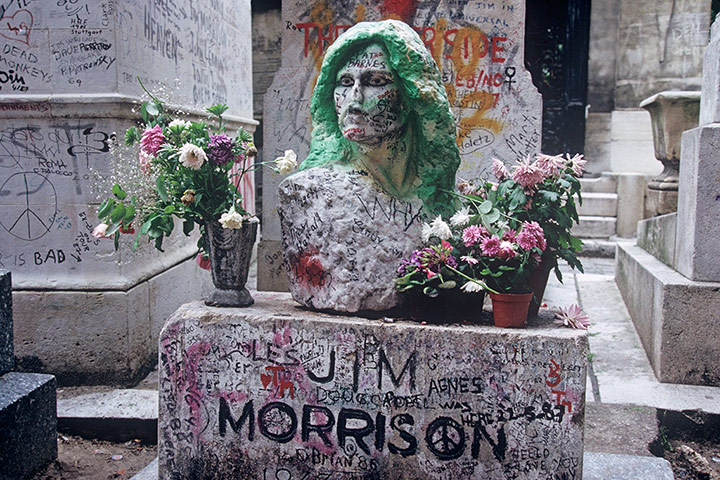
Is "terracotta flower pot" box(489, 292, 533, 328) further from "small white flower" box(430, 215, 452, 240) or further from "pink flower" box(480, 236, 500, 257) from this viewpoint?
"small white flower" box(430, 215, 452, 240)

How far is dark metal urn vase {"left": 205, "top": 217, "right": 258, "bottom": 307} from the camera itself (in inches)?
118

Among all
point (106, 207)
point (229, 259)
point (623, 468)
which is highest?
point (106, 207)

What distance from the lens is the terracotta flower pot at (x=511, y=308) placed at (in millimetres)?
2766

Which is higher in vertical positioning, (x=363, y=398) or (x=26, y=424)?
(x=363, y=398)

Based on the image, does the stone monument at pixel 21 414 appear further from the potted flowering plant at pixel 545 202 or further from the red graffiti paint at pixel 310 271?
the potted flowering plant at pixel 545 202

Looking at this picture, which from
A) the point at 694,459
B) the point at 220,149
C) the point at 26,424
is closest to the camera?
the point at 220,149

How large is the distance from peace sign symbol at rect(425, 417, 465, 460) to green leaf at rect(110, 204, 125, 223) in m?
1.63

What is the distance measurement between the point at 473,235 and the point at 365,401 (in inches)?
33.4

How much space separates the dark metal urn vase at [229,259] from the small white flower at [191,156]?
29cm

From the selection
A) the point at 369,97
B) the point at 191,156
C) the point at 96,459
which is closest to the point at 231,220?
the point at 191,156

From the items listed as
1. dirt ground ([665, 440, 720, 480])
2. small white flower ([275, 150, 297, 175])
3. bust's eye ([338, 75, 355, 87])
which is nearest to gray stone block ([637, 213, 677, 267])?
dirt ground ([665, 440, 720, 480])

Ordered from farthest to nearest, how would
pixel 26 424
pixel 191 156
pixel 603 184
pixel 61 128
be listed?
pixel 603 184 < pixel 61 128 < pixel 26 424 < pixel 191 156

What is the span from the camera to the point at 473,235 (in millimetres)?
2805

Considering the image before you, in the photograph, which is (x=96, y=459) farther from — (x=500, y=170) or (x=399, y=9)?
(x=399, y=9)
